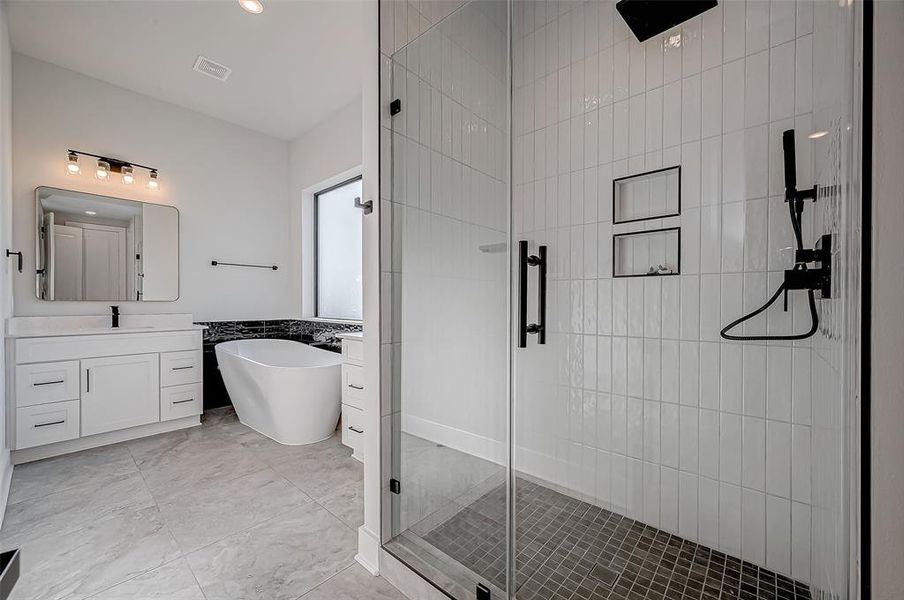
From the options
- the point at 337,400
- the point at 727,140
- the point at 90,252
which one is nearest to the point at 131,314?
the point at 90,252

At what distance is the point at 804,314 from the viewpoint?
53.8 inches

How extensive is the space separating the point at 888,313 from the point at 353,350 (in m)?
2.44

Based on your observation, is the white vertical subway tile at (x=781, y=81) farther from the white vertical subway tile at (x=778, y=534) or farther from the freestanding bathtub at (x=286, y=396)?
the freestanding bathtub at (x=286, y=396)

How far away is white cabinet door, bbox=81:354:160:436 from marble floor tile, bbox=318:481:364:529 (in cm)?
190

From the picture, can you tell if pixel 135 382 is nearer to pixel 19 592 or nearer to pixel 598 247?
pixel 19 592

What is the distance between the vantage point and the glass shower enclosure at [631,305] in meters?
1.36

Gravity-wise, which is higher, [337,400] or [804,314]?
[804,314]

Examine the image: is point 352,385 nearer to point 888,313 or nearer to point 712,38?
point 888,313

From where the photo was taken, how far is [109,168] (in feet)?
10.3

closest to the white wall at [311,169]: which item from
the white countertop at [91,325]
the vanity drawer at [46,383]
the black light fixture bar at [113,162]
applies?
the white countertop at [91,325]

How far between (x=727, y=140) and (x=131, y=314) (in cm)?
429

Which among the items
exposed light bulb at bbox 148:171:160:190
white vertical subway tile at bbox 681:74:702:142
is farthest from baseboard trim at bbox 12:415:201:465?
white vertical subway tile at bbox 681:74:702:142

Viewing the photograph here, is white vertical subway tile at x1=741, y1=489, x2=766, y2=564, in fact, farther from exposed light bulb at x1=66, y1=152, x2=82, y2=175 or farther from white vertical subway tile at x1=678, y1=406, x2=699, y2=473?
exposed light bulb at x1=66, y1=152, x2=82, y2=175

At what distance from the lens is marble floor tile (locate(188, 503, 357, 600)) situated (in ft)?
4.53
